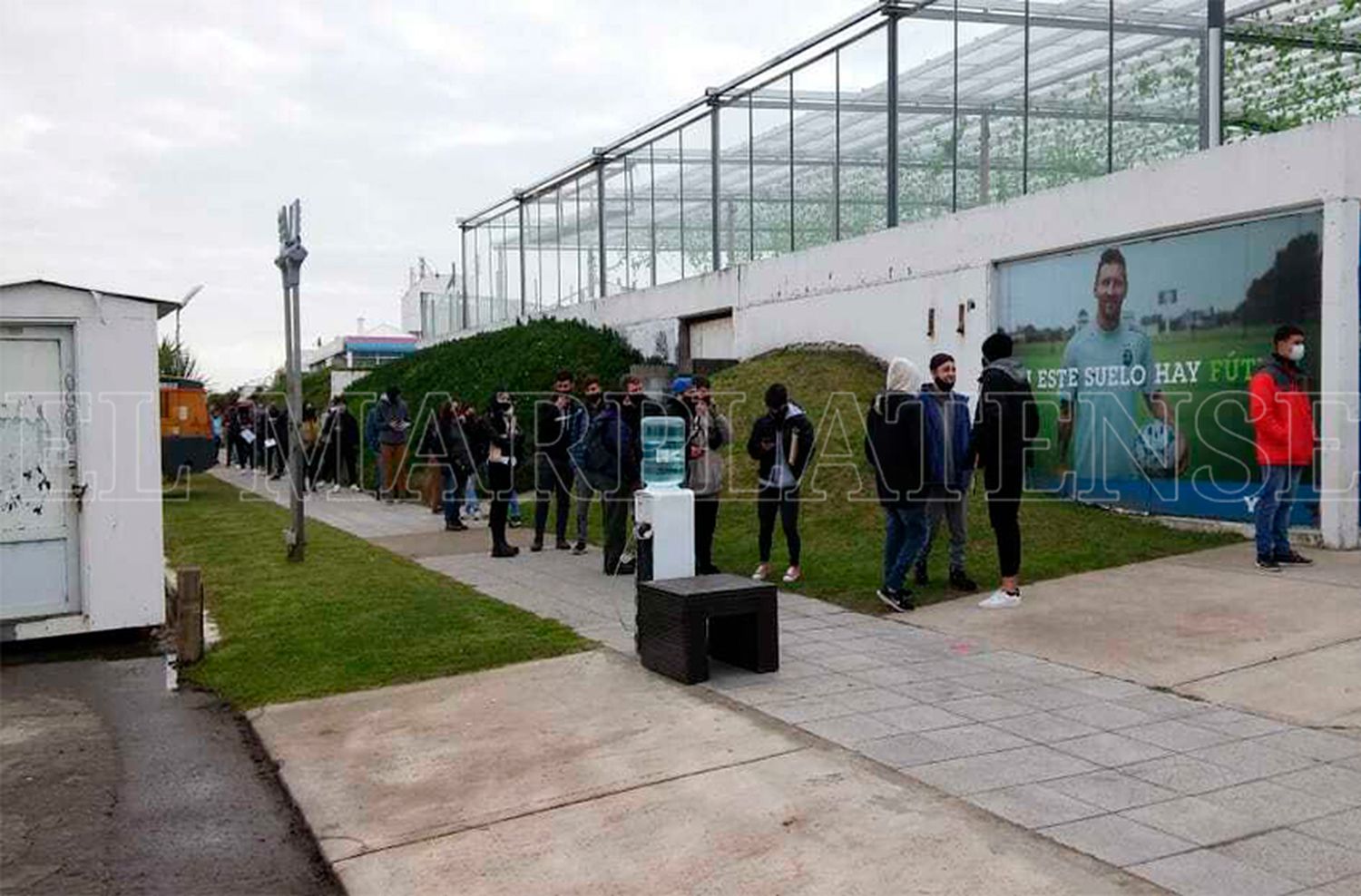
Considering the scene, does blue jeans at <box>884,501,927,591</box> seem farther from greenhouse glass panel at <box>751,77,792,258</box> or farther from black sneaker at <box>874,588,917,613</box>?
greenhouse glass panel at <box>751,77,792,258</box>

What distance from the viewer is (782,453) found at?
9.48 meters

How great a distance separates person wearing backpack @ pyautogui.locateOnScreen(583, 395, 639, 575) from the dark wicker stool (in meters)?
3.47

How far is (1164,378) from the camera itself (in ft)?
36.2

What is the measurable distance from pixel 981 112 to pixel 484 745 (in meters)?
→ 11.3

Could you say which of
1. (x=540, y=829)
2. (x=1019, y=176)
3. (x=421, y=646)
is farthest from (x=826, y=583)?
(x=1019, y=176)

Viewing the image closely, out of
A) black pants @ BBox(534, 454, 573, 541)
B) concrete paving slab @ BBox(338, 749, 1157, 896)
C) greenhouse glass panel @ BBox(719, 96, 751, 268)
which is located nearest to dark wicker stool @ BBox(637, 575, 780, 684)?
concrete paving slab @ BBox(338, 749, 1157, 896)

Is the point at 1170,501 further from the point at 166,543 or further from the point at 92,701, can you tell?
the point at 166,543

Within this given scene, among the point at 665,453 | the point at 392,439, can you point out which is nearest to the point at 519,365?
the point at 392,439

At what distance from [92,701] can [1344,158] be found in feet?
33.6

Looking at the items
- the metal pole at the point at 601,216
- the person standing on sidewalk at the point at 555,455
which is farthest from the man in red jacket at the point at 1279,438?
the metal pole at the point at 601,216

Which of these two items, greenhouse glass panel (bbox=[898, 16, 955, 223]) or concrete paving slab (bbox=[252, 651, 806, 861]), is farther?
greenhouse glass panel (bbox=[898, 16, 955, 223])

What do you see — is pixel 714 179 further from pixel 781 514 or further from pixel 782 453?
pixel 781 514

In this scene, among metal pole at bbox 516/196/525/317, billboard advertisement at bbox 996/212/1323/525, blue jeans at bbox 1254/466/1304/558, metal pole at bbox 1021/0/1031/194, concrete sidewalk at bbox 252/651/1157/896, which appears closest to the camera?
concrete sidewalk at bbox 252/651/1157/896

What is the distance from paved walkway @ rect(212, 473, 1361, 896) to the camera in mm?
4023
